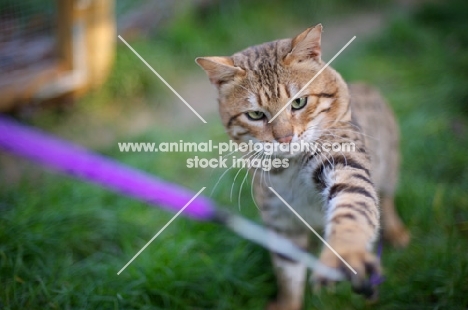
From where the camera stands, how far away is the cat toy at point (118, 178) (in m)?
3.56

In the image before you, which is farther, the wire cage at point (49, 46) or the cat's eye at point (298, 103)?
the wire cage at point (49, 46)

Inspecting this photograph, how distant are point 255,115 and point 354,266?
98 cm

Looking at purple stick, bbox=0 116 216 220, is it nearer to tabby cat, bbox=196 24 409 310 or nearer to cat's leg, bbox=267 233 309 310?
cat's leg, bbox=267 233 309 310

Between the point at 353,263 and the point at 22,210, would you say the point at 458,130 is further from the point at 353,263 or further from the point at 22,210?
the point at 22,210

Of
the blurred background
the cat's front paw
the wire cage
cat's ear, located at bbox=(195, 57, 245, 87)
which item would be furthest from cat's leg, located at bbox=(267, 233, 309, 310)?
the wire cage

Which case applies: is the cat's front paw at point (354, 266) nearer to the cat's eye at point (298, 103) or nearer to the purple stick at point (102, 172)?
the cat's eye at point (298, 103)

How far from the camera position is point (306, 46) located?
257 cm

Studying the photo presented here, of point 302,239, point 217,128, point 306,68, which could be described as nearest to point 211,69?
point 306,68

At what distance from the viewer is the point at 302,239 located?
3088 millimetres

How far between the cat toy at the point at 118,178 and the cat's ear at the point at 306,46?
1221 mm

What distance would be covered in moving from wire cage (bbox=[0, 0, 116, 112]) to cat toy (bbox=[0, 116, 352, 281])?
28.5 inches

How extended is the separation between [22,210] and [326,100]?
2.16 meters

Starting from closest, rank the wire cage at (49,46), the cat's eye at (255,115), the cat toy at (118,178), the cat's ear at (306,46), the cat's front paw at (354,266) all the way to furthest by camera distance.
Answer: the cat's front paw at (354,266)
the cat's ear at (306,46)
the cat's eye at (255,115)
the cat toy at (118,178)
the wire cage at (49,46)

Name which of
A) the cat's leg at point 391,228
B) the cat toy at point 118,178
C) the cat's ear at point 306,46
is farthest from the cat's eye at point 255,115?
the cat's leg at point 391,228
